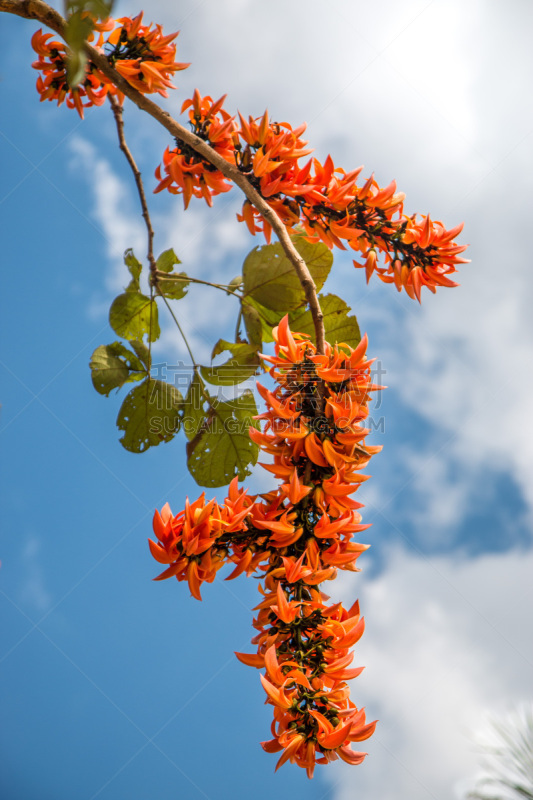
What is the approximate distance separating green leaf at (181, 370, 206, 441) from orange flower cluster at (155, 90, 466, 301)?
0.21 meters

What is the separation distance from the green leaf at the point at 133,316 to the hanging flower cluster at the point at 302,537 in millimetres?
376

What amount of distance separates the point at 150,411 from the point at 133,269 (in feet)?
0.66

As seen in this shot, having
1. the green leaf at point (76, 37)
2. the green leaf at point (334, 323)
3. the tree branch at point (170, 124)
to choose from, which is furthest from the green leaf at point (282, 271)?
the green leaf at point (76, 37)

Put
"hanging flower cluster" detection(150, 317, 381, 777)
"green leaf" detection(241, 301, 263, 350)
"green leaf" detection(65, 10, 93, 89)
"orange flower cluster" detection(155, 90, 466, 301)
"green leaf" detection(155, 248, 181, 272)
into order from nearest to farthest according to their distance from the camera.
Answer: "green leaf" detection(65, 10, 93, 89), "hanging flower cluster" detection(150, 317, 381, 777), "orange flower cluster" detection(155, 90, 466, 301), "green leaf" detection(241, 301, 263, 350), "green leaf" detection(155, 248, 181, 272)

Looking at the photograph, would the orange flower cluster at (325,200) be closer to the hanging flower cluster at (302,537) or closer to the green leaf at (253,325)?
the green leaf at (253,325)

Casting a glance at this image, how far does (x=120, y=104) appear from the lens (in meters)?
0.80

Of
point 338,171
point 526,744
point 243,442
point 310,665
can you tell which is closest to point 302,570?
point 310,665

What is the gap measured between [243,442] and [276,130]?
366 mm

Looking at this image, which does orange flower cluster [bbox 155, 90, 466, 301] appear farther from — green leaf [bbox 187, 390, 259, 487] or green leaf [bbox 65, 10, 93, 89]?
green leaf [bbox 65, 10, 93, 89]

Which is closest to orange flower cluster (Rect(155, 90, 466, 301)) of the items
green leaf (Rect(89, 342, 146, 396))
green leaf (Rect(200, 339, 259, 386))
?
green leaf (Rect(200, 339, 259, 386))

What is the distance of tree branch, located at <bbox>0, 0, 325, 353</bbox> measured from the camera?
0.52 m

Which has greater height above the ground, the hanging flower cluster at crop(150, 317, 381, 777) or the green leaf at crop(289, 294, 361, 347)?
the green leaf at crop(289, 294, 361, 347)

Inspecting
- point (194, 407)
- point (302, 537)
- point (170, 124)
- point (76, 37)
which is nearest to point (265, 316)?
point (194, 407)

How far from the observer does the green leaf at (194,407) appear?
77cm
